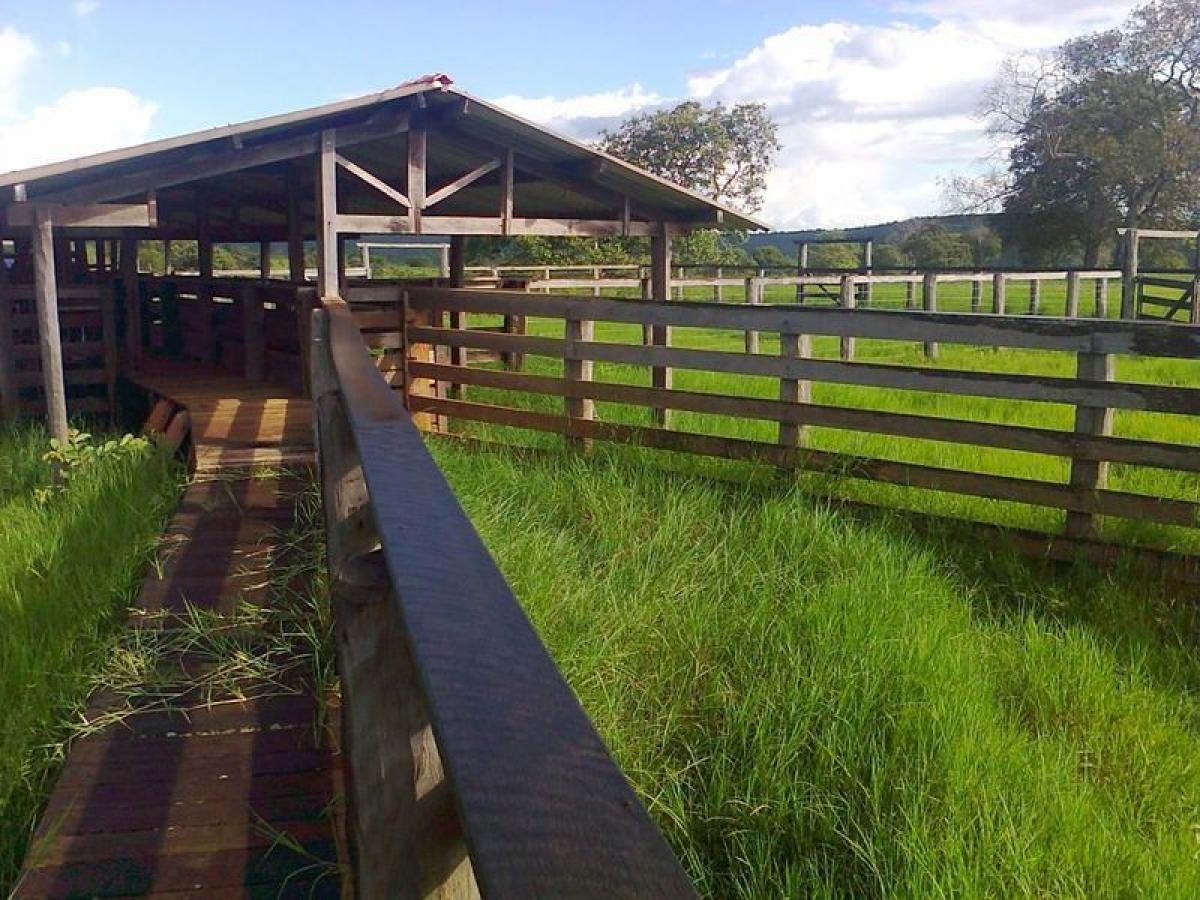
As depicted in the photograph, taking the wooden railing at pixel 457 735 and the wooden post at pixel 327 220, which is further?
the wooden post at pixel 327 220

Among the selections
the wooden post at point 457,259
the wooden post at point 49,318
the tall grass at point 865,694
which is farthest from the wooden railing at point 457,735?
the wooden post at point 457,259

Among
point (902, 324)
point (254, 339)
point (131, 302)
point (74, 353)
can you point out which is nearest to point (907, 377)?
point (902, 324)

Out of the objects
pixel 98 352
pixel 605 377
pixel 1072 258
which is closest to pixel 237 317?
pixel 98 352

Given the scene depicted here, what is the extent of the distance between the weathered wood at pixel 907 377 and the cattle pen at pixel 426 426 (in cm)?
2

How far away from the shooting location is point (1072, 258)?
156ft

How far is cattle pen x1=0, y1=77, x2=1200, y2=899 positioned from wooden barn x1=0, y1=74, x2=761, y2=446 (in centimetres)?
4

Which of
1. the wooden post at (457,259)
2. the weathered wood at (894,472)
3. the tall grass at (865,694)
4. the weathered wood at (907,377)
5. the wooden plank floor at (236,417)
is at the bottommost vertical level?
the tall grass at (865,694)

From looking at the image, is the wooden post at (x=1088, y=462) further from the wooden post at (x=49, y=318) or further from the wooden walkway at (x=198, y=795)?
the wooden post at (x=49, y=318)

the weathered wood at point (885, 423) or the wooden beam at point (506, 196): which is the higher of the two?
the wooden beam at point (506, 196)

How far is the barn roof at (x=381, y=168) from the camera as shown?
866cm

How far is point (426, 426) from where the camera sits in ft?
31.4

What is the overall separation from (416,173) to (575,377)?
3.07m

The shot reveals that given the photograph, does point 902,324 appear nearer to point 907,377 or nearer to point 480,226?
point 907,377

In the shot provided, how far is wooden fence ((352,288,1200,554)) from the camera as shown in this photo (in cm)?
564
